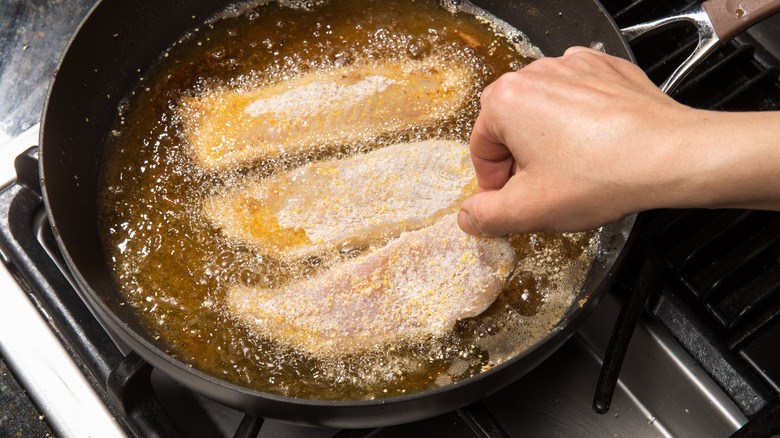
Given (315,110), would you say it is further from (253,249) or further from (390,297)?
(390,297)

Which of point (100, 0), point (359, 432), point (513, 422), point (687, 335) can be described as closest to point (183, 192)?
point (100, 0)

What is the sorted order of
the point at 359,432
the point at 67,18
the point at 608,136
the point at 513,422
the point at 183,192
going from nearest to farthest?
the point at 608,136 → the point at 359,432 → the point at 513,422 → the point at 183,192 → the point at 67,18

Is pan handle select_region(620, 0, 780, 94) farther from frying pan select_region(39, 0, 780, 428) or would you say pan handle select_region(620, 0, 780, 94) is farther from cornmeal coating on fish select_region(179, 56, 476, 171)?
cornmeal coating on fish select_region(179, 56, 476, 171)

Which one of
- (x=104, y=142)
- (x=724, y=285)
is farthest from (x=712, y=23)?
(x=104, y=142)

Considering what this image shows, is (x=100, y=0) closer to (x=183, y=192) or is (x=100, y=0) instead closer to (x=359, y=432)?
(x=183, y=192)

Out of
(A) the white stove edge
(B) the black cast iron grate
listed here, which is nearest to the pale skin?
(B) the black cast iron grate

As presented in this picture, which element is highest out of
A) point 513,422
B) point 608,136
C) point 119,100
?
point 608,136

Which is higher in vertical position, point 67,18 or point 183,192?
point 67,18

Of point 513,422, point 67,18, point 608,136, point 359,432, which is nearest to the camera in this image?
point 608,136
